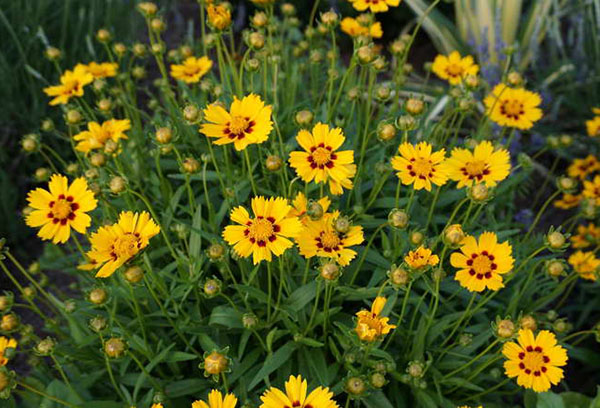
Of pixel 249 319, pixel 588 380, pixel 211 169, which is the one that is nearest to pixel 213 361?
pixel 249 319

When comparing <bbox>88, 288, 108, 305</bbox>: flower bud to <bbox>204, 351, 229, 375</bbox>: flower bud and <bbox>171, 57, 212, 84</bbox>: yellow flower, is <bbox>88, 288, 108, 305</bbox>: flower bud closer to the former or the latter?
<bbox>204, 351, 229, 375</bbox>: flower bud

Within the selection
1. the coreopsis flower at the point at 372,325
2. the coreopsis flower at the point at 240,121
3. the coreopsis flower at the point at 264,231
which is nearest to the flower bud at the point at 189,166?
the coreopsis flower at the point at 240,121

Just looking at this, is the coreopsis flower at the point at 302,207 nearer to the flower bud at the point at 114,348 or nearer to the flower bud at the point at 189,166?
the flower bud at the point at 189,166

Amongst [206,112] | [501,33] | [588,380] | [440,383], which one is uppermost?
[501,33]

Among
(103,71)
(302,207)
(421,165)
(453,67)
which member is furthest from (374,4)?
(103,71)

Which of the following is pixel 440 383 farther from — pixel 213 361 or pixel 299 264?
pixel 213 361

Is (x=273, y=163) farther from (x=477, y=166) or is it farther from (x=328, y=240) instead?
(x=477, y=166)
